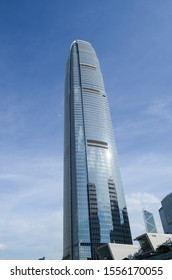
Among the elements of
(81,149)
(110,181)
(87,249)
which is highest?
(81,149)

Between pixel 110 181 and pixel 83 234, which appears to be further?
pixel 110 181

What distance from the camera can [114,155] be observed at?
199750 mm

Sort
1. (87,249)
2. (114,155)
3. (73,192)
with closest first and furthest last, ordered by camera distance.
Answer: (87,249)
(73,192)
(114,155)

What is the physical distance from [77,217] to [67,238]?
19645 mm
